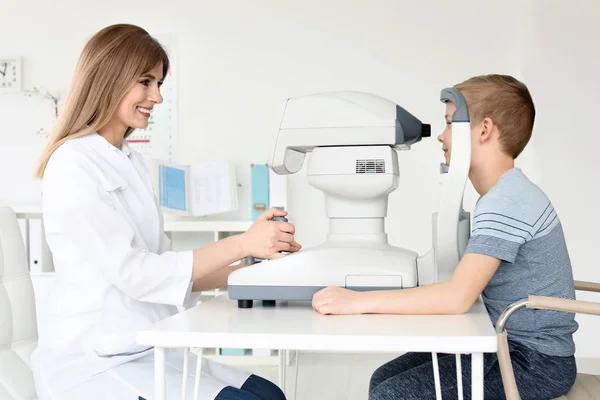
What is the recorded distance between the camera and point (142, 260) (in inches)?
56.1

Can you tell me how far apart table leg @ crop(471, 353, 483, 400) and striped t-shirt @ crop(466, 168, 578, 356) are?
372mm

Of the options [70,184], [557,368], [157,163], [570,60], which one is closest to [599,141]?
[570,60]

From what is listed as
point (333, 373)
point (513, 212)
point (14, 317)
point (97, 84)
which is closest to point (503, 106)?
point (513, 212)

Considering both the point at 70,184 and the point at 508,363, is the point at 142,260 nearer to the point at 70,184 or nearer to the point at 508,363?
the point at 70,184

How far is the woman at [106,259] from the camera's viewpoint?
140 cm

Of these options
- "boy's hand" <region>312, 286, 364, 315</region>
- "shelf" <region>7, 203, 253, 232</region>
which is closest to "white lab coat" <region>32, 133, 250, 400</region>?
"boy's hand" <region>312, 286, 364, 315</region>

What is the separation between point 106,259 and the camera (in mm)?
1402

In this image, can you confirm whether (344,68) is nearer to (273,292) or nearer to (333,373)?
(333,373)

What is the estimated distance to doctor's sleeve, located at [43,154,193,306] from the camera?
141cm

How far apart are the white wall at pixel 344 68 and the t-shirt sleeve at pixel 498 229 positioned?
2574 millimetres

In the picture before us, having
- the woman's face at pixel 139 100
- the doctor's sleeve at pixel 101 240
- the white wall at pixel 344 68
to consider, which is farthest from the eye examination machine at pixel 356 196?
the white wall at pixel 344 68

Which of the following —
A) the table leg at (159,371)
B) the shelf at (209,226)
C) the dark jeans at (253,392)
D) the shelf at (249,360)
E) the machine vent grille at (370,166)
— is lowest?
the shelf at (249,360)

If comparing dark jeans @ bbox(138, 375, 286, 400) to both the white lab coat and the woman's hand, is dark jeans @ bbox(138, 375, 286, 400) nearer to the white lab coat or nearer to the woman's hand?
the white lab coat

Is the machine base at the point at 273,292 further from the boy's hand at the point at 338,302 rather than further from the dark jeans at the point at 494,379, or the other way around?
the dark jeans at the point at 494,379
